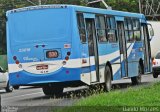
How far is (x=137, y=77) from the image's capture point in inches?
1045

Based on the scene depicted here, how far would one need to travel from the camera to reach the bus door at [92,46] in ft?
67.1

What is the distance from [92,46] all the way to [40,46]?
2125mm

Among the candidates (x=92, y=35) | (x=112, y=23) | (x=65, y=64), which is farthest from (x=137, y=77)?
(x=65, y=64)

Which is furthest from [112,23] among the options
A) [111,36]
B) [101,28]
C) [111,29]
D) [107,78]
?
[107,78]

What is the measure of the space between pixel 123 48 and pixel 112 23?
1.68 meters

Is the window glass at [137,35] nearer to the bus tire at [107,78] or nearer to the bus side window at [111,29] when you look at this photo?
the bus side window at [111,29]

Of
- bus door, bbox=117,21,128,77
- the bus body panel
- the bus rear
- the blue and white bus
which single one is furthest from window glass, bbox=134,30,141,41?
the bus rear

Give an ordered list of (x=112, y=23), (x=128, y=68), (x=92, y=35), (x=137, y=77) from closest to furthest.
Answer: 1. (x=92, y=35)
2. (x=112, y=23)
3. (x=128, y=68)
4. (x=137, y=77)

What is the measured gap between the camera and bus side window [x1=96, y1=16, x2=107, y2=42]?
21.6m

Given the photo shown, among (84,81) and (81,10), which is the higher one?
(81,10)

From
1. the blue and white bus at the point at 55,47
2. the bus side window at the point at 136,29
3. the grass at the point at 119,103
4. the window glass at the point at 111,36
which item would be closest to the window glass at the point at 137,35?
the bus side window at the point at 136,29

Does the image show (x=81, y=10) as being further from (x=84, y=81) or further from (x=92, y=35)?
(x=84, y=81)

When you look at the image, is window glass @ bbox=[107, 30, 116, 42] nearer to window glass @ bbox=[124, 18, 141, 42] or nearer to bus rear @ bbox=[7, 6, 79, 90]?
window glass @ bbox=[124, 18, 141, 42]

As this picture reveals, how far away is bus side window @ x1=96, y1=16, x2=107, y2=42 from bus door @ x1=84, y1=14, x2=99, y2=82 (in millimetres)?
424
